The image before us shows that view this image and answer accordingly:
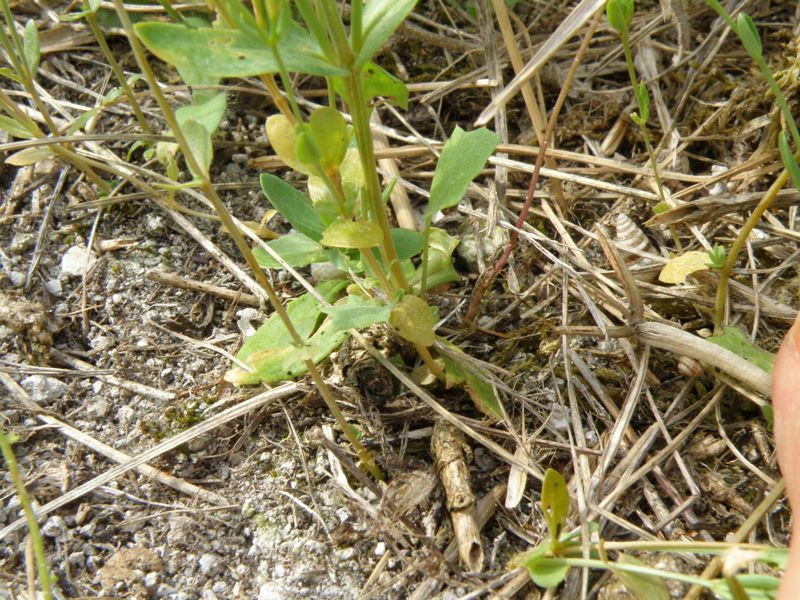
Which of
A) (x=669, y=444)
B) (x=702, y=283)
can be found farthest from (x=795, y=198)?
(x=669, y=444)

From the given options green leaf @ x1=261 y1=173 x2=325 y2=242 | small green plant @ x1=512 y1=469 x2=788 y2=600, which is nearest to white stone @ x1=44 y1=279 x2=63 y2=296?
green leaf @ x1=261 y1=173 x2=325 y2=242

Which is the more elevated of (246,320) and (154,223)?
(154,223)

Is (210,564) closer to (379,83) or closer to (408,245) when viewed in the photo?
(408,245)

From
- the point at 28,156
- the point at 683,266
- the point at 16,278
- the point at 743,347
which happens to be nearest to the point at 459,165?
the point at 683,266

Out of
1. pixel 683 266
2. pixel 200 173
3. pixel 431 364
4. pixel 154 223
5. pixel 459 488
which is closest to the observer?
pixel 200 173

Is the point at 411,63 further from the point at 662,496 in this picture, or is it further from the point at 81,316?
the point at 662,496

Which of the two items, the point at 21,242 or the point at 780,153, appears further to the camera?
the point at 21,242

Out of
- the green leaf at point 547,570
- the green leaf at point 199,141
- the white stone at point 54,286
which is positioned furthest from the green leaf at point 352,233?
the white stone at point 54,286
